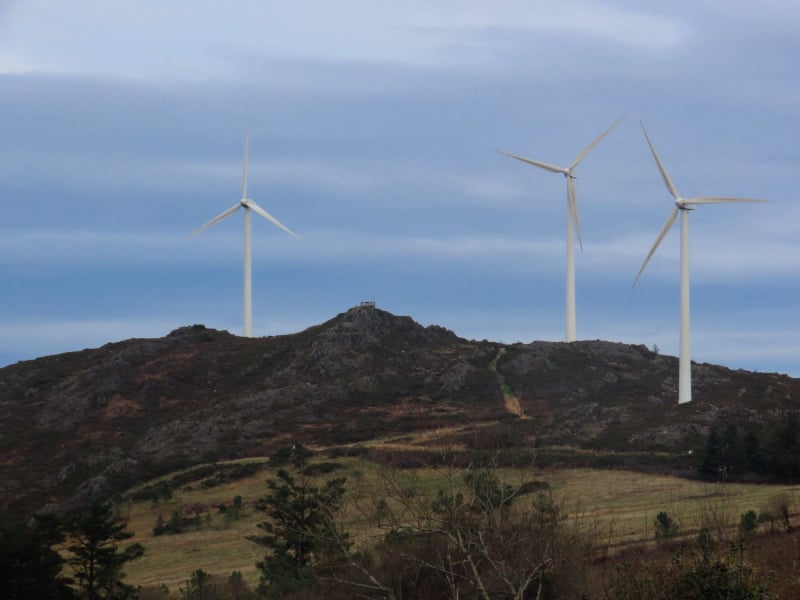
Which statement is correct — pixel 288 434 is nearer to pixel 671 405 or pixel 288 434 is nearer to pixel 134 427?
pixel 134 427

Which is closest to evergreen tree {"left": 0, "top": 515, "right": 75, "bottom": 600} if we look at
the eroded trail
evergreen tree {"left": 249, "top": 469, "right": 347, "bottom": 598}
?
evergreen tree {"left": 249, "top": 469, "right": 347, "bottom": 598}

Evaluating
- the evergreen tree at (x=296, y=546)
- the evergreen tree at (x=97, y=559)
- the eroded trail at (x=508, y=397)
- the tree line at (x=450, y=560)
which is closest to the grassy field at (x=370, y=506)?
the evergreen tree at (x=296, y=546)

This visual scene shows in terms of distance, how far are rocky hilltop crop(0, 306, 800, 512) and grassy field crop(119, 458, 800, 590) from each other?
12352mm

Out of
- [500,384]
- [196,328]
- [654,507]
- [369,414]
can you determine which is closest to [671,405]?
[500,384]

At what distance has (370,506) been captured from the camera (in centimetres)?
6488

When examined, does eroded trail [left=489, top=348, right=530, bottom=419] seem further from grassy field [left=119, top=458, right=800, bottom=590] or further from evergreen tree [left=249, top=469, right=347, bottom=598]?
evergreen tree [left=249, top=469, right=347, bottom=598]

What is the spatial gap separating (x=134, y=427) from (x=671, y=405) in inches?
2634

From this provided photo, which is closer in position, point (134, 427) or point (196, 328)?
point (134, 427)

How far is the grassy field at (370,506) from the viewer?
198 ft

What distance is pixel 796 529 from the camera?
46719mm

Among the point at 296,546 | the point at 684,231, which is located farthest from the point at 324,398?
the point at 296,546

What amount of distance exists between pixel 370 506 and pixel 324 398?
2632 inches

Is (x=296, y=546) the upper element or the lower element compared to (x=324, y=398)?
lower

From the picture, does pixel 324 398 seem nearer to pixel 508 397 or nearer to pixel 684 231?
pixel 508 397
